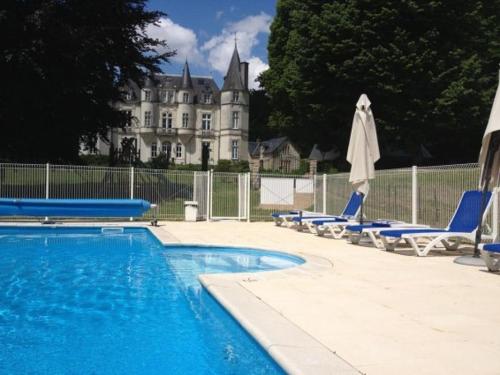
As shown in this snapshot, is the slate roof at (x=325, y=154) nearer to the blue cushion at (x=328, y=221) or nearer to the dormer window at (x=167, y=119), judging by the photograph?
the blue cushion at (x=328, y=221)

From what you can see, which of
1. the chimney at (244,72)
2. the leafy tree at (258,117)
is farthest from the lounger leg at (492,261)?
the leafy tree at (258,117)

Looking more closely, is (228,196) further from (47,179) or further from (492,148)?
(492,148)

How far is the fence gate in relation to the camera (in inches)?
731

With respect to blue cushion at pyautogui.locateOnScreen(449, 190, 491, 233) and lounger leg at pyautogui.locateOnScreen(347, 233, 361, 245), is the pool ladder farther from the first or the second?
blue cushion at pyautogui.locateOnScreen(449, 190, 491, 233)

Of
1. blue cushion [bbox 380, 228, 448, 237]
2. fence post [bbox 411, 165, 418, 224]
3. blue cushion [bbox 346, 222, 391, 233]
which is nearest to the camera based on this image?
blue cushion [bbox 380, 228, 448, 237]

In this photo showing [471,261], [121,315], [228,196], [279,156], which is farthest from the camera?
[279,156]

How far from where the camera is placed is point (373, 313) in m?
4.68

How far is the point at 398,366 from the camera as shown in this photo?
318 centimetres

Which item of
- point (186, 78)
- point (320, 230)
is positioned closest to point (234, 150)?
point (186, 78)

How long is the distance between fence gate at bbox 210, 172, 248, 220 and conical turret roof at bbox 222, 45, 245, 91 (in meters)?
47.0

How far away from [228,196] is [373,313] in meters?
15.4

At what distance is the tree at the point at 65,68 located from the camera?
63.1 feet

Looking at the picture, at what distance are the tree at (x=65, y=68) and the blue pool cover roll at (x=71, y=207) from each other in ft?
20.9

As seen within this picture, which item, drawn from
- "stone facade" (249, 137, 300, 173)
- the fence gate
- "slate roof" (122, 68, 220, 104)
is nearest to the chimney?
"slate roof" (122, 68, 220, 104)
